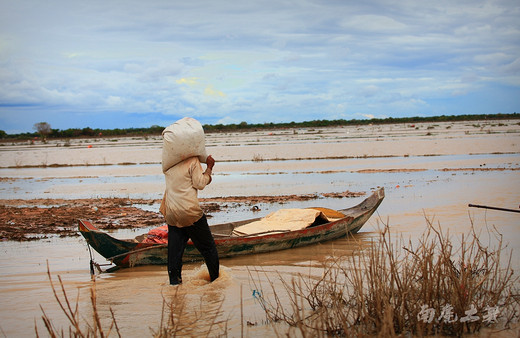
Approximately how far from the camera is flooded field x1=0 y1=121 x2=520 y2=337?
5723 millimetres

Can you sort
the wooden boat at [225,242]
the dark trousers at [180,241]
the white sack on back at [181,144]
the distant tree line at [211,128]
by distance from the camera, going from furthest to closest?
the distant tree line at [211,128]
the wooden boat at [225,242]
the dark trousers at [180,241]
the white sack on back at [181,144]

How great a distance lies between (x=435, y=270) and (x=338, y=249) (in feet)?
12.5

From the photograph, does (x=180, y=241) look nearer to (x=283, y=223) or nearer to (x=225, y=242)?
(x=225, y=242)

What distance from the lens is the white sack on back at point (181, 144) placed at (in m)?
5.68

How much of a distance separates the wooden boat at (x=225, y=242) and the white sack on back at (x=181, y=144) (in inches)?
71.4

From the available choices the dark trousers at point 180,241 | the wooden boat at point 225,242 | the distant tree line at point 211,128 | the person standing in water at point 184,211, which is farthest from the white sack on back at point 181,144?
the distant tree line at point 211,128

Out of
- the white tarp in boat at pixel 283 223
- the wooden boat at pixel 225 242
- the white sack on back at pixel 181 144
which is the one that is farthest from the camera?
the white tarp in boat at pixel 283 223

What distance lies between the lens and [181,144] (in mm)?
5672

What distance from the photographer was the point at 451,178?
15891 mm

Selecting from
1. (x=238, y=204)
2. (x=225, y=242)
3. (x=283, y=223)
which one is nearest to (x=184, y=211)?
(x=225, y=242)

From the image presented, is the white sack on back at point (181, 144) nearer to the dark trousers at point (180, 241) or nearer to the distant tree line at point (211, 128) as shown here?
the dark trousers at point (180, 241)

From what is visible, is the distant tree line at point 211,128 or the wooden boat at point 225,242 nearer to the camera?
the wooden boat at point 225,242

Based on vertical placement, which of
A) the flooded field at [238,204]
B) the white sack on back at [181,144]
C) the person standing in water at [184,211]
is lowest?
the flooded field at [238,204]

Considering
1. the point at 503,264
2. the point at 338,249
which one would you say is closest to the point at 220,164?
the point at 338,249
